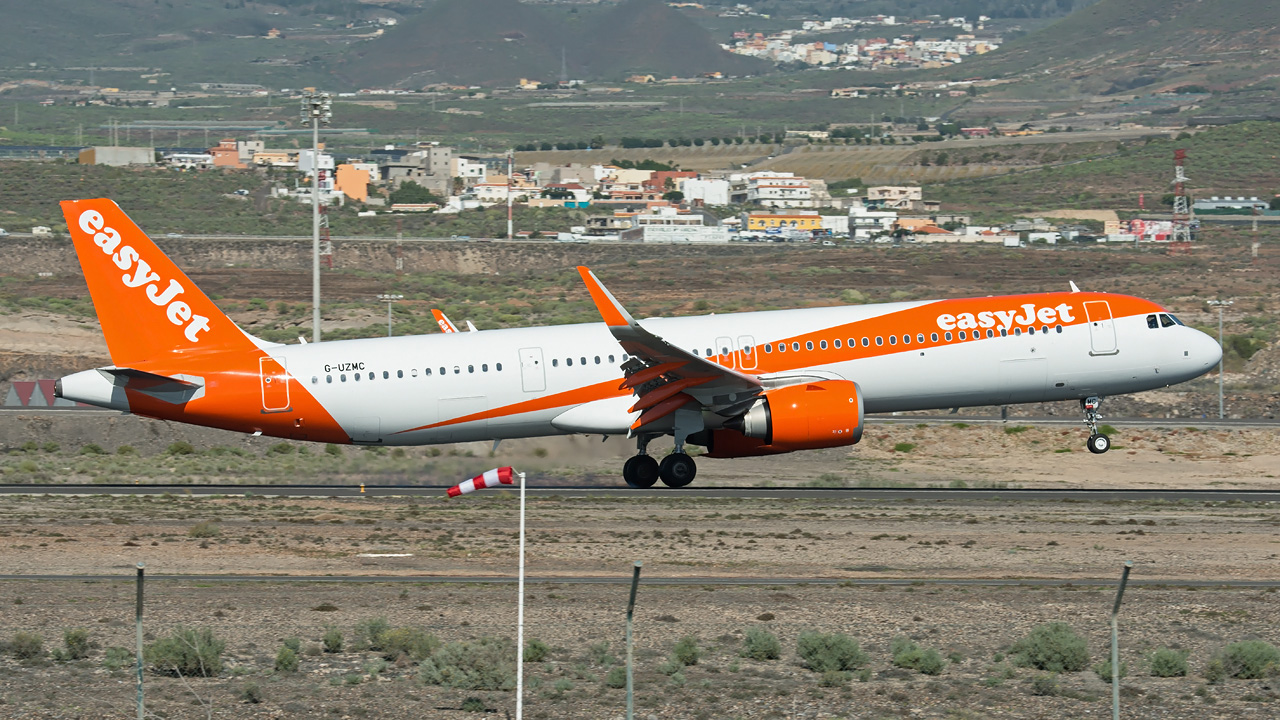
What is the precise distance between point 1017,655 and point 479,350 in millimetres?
20105

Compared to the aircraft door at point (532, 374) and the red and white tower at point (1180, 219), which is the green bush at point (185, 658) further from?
the red and white tower at point (1180, 219)

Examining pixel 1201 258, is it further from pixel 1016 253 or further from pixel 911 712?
pixel 911 712

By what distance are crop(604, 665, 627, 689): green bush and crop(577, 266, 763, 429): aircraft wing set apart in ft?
51.7

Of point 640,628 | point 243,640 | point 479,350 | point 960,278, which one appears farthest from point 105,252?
point 960,278

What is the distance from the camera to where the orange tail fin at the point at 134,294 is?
3809 centimetres

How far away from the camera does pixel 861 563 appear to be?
98.6ft

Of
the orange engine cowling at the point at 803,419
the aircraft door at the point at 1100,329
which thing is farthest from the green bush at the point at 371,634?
the aircraft door at the point at 1100,329

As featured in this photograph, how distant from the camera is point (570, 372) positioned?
3928cm

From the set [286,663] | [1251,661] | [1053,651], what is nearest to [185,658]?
[286,663]

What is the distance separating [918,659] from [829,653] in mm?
1300

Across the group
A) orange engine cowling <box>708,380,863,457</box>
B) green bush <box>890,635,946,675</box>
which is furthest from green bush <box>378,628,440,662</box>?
orange engine cowling <box>708,380,863,457</box>

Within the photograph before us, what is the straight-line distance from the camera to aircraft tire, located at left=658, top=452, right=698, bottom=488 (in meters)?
40.3

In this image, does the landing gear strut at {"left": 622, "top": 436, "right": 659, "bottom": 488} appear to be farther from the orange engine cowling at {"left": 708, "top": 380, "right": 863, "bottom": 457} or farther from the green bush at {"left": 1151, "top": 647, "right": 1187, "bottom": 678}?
the green bush at {"left": 1151, "top": 647, "right": 1187, "bottom": 678}

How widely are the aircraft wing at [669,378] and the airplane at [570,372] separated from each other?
0.19ft
